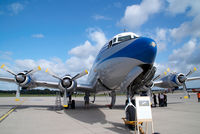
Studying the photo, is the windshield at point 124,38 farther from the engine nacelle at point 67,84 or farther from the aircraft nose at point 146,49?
the engine nacelle at point 67,84

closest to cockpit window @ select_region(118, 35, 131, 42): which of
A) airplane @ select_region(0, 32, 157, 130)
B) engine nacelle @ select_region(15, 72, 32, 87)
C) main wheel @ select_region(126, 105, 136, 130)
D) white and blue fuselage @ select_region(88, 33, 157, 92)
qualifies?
airplane @ select_region(0, 32, 157, 130)

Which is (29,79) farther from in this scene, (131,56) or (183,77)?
(183,77)

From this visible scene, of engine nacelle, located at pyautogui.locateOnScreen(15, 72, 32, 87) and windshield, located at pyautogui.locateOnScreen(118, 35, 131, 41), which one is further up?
windshield, located at pyautogui.locateOnScreen(118, 35, 131, 41)

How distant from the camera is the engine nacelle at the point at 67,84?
12.1 m

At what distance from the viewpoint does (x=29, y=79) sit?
13.1 metres

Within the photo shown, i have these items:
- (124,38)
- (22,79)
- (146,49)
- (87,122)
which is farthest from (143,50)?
(22,79)

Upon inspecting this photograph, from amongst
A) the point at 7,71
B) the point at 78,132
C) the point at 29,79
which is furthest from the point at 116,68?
the point at 7,71

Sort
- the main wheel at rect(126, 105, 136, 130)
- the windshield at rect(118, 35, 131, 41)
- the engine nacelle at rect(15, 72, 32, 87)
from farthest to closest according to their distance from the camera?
the engine nacelle at rect(15, 72, 32, 87) < the windshield at rect(118, 35, 131, 41) < the main wheel at rect(126, 105, 136, 130)

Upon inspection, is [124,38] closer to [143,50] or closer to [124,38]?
[124,38]

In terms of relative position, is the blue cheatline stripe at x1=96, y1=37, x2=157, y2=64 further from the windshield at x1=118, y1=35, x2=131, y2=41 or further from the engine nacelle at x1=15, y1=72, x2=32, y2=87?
the engine nacelle at x1=15, y1=72, x2=32, y2=87

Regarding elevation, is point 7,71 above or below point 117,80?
above

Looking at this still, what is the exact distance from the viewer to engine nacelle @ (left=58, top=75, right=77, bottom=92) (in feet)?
39.7

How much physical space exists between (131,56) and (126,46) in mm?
683

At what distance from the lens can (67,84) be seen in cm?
1210
